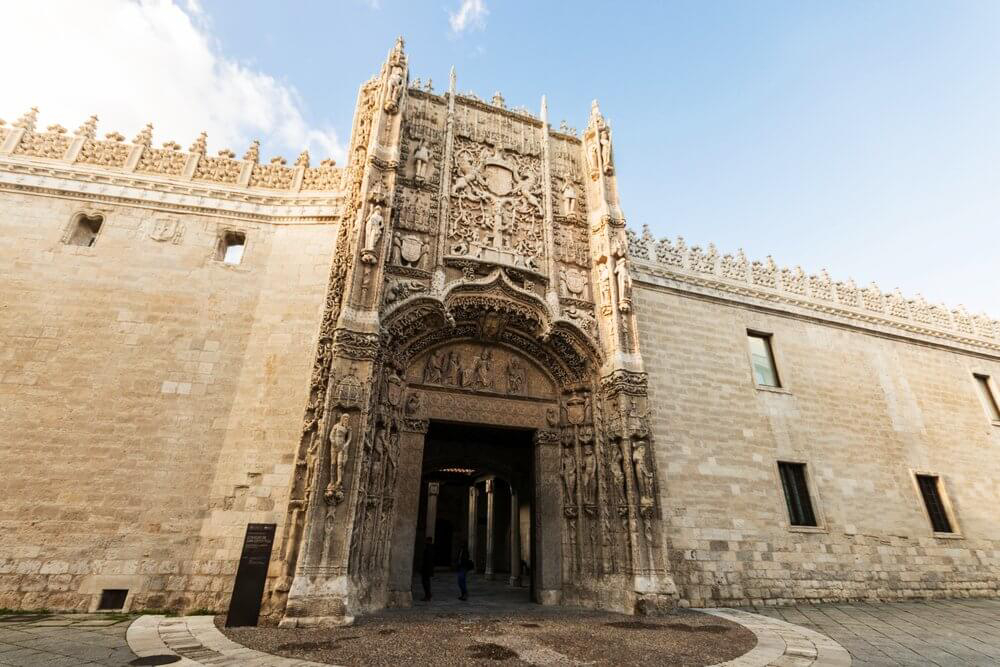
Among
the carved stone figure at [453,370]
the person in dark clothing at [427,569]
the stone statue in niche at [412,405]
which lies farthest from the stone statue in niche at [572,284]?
the person in dark clothing at [427,569]

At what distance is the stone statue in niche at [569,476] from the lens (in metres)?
11.2

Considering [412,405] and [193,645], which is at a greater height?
[412,405]

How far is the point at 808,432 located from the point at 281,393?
14214 mm

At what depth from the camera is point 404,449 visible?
10.6 metres

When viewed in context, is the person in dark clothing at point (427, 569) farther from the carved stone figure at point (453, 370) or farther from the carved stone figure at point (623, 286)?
the carved stone figure at point (623, 286)

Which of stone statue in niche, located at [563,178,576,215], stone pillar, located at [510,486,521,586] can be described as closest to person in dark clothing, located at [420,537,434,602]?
stone pillar, located at [510,486,521,586]

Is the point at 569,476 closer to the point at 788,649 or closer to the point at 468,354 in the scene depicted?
the point at 468,354

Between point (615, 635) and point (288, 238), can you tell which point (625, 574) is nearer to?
point (615, 635)

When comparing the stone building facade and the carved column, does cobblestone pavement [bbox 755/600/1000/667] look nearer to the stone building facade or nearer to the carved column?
the stone building facade

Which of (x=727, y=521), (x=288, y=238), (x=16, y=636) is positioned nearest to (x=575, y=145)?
(x=288, y=238)

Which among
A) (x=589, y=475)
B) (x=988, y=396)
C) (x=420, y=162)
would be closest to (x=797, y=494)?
(x=589, y=475)

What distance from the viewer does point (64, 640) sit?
612 centimetres

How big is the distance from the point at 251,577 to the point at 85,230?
9.78 m

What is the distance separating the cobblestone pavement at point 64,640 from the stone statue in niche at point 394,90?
11675mm
